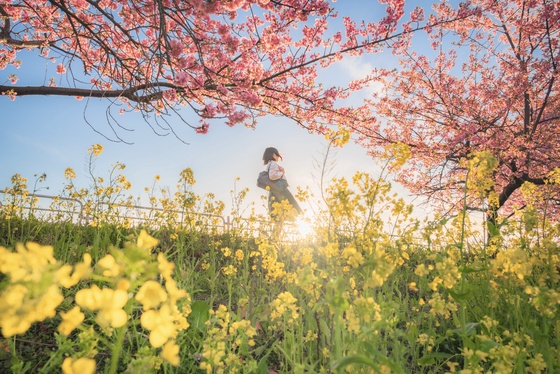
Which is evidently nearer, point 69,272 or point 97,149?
point 69,272

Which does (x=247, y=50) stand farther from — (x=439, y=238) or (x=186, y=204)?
(x=439, y=238)

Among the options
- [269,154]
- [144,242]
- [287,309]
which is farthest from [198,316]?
[269,154]

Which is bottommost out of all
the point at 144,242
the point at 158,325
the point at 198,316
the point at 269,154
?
the point at 198,316

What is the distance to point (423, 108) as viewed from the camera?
10656 millimetres

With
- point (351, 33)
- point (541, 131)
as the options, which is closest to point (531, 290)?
point (351, 33)

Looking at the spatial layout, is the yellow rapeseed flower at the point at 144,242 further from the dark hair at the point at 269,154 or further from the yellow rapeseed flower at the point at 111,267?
the dark hair at the point at 269,154

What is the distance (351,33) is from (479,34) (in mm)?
5855

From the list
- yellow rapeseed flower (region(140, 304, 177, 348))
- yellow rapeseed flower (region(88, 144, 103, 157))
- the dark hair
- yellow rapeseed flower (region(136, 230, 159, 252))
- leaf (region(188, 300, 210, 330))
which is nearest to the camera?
yellow rapeseed flower (region(140, 304, 177, 348))

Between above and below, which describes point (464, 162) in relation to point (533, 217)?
above

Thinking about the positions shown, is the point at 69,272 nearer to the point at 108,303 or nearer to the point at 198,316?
the point at 108,303

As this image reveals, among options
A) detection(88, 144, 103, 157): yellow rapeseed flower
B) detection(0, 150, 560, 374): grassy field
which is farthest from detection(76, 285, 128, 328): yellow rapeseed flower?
detection(88, 144, 103, 157): yellow rapeseed flower

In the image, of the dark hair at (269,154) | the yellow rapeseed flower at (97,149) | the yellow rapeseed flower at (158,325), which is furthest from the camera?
the dark hair at (269,154)

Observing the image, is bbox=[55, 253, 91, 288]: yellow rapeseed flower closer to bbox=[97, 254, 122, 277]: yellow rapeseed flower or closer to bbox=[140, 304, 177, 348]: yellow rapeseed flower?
bbox=[97, 254, 122, 277]: yellow rapeseed flower

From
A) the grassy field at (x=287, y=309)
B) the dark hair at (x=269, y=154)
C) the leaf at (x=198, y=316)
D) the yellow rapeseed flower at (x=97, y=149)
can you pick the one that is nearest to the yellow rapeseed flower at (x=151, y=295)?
the grassy field at (x=287, y=309)
